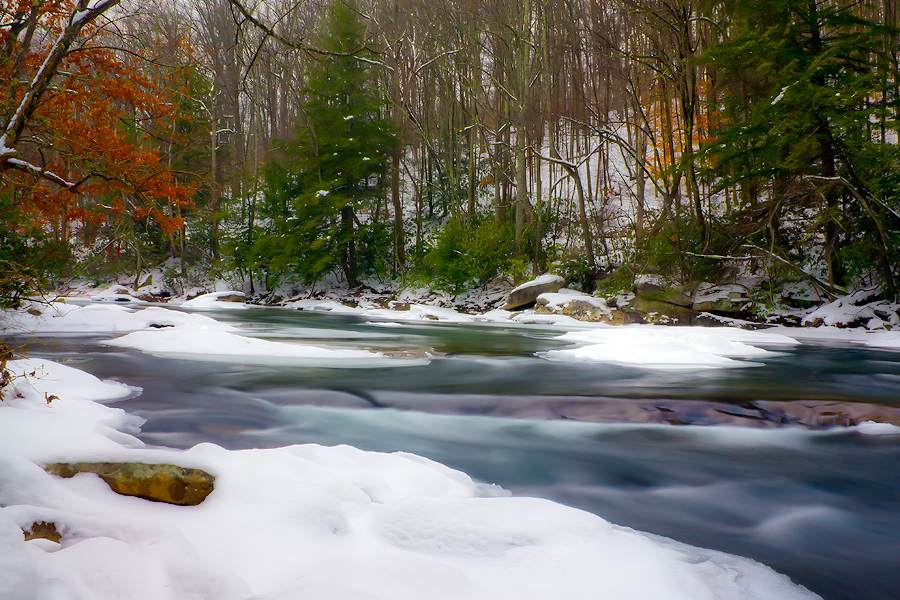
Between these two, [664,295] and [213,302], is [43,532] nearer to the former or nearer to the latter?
[664,295]

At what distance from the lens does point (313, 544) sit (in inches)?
82.7

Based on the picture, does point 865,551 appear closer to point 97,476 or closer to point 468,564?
point 468,564

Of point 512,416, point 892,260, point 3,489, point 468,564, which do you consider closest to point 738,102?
point 892,260

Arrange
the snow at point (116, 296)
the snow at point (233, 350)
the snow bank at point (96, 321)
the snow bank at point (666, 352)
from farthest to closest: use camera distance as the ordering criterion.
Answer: the snow at point (116, 296) → the snow bank at point (96, 321) → the snow at point (233, 350) → the snow bank at point (666, 352)

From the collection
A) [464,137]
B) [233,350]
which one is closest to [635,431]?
[233,350]

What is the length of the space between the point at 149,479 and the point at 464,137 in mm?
23002

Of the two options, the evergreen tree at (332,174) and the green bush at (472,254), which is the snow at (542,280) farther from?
the evergreen tree at (332,174)

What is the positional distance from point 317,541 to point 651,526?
5.06 ft

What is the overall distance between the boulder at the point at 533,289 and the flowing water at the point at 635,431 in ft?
28.3

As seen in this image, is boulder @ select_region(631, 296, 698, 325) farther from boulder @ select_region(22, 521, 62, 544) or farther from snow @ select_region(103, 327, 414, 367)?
boulder @ select_region(22, 521, 62, 544)

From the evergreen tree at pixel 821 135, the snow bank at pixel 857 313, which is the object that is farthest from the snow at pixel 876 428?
the snow bank at pixel 857 313

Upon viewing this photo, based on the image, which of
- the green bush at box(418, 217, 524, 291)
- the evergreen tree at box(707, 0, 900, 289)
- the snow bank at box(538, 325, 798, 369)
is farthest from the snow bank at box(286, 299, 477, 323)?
the evergreen tree at box(707, 0, 900, 289)

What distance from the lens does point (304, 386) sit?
17.3ft

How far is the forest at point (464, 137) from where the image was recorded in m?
7.28
